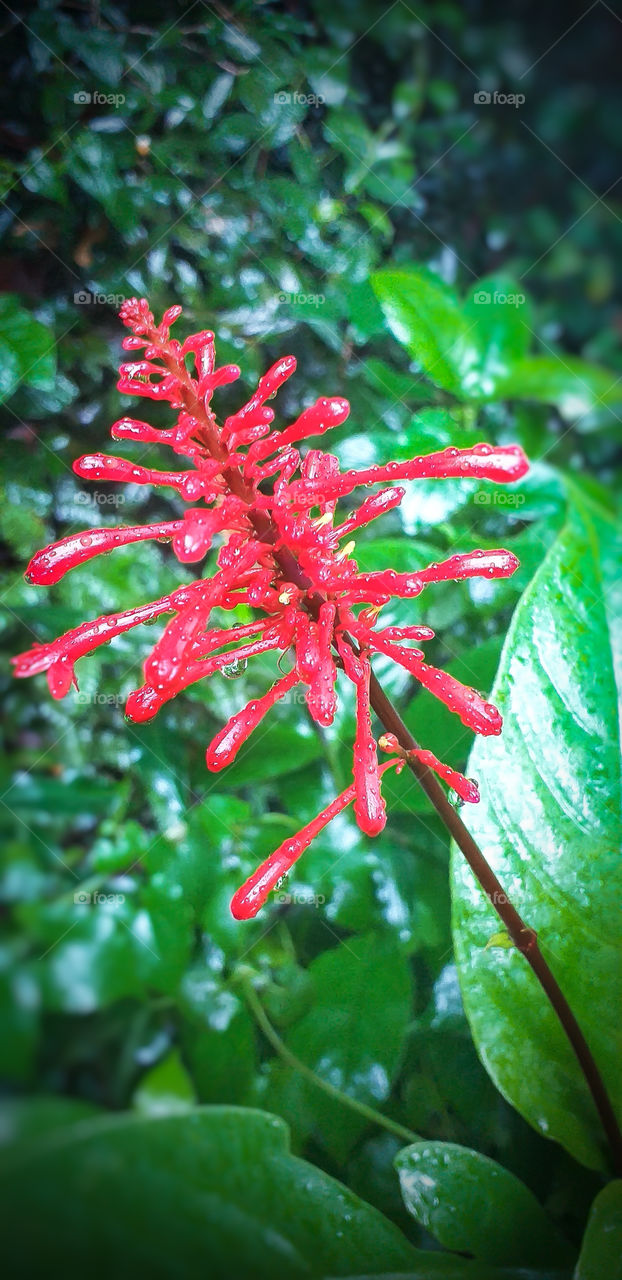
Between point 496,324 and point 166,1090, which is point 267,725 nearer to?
point 166,1090

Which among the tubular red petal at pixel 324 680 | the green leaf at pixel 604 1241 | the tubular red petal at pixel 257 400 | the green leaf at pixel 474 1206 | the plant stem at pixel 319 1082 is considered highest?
the tubular red petal at pixel 257 400

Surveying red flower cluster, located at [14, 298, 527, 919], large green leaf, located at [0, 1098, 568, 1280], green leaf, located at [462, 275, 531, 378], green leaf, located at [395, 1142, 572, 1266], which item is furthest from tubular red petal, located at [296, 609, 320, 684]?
green leaf, located at [462, 275, 531, 378]

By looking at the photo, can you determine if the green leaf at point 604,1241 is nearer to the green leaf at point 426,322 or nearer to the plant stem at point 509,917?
the plant stem at point 509,917

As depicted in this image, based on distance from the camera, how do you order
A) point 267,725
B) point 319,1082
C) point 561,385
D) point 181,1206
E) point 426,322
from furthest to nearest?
point 561,385 < point 426,322 < point 267,725 < point 319,1082 < point 181,1206

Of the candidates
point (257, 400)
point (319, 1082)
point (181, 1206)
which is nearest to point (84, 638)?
point (257, 400)

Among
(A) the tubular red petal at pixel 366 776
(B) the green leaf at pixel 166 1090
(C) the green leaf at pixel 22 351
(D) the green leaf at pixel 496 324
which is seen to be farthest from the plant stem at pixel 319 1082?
(D) the green leaf at pixel 496 324

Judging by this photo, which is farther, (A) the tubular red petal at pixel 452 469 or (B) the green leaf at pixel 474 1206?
(B) the green leaf at pixel 474 1206

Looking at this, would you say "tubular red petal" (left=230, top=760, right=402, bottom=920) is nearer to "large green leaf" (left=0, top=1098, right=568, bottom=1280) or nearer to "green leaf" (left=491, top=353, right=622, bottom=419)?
"large green leaf" (left=0, top=1098, right=568, bottom=1280)
